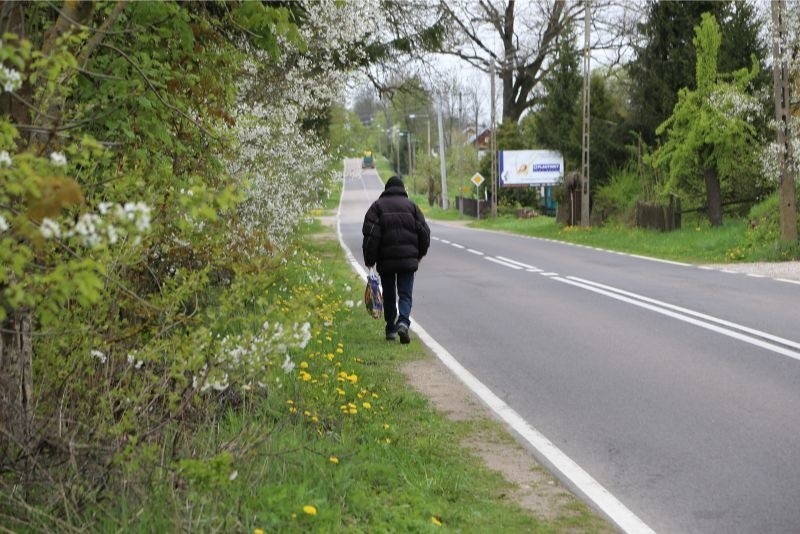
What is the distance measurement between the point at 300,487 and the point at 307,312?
0.85 meters

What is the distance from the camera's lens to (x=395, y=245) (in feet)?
37.1

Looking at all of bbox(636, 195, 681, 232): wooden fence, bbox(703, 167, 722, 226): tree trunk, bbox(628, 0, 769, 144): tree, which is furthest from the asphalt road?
bbox(628, 0, 769, 144): tree

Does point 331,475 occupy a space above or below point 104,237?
below

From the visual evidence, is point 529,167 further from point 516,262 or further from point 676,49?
point 516,262

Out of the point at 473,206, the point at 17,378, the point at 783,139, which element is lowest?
the point at 473,206

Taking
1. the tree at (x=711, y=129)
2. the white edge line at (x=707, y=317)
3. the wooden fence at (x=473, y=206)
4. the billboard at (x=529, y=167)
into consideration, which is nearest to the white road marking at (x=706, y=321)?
→ the white edge line at (x=707, y=317)

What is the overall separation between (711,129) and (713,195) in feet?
7.07

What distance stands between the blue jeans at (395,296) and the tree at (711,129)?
2059cm

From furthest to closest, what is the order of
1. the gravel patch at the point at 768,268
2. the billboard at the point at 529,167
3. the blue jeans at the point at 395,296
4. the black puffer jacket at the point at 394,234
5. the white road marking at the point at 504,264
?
the billboard at the point at 529,167
the white road marking at the point at 504,264
the gravel patch at the point at 768,268
the blue jeans at the point at 395,296
the black puffer jacket at the point at 394,234

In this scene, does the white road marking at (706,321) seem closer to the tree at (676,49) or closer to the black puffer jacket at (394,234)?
the black puffer jacket at (394,234)

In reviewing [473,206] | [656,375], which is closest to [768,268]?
[656,375]

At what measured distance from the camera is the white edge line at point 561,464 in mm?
5348

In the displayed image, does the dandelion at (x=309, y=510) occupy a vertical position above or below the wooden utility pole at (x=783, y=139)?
below

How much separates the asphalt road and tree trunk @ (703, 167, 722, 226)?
42.8ft
